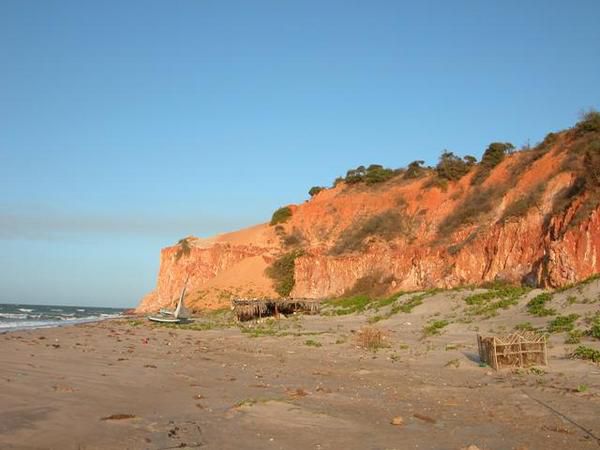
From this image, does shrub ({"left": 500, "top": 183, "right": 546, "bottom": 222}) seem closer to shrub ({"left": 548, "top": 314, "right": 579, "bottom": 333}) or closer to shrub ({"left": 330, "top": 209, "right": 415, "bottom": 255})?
shrub ({"left": 330, "top": 209, "right": 415, "bottom": 255})

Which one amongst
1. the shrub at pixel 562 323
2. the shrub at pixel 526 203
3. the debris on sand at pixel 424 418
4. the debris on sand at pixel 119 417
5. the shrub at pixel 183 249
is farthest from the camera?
the shrub at pixel 183 249

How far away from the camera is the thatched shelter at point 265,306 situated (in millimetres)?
36969

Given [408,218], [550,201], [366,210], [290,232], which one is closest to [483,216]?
[550,201]

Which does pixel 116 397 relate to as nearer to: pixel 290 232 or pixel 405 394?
pixel 405 394

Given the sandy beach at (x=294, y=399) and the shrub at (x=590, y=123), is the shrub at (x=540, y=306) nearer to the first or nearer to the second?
the sandy beach at (x=294, y=399)

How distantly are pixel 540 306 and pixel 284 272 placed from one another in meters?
31.8

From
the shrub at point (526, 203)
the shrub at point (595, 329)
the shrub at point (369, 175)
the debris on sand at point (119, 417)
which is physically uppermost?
the shrub at point (369, 175)

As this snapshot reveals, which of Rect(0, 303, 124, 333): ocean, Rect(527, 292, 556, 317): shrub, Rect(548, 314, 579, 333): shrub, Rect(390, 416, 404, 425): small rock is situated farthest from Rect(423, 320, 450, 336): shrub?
Rect(0, 303, 124, 333): ocean

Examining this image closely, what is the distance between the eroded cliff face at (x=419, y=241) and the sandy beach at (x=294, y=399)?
11.2 metres

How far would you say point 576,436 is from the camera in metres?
7.95

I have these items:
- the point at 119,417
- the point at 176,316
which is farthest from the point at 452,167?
the point at 119,417

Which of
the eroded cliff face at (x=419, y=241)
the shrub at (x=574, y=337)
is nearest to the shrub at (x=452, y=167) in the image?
the eroded cliff face at (x=419, y=241)

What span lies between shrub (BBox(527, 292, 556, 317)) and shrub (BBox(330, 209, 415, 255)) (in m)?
24.7

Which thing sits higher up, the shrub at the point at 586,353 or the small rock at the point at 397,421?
the shrub at the point at 586,353
